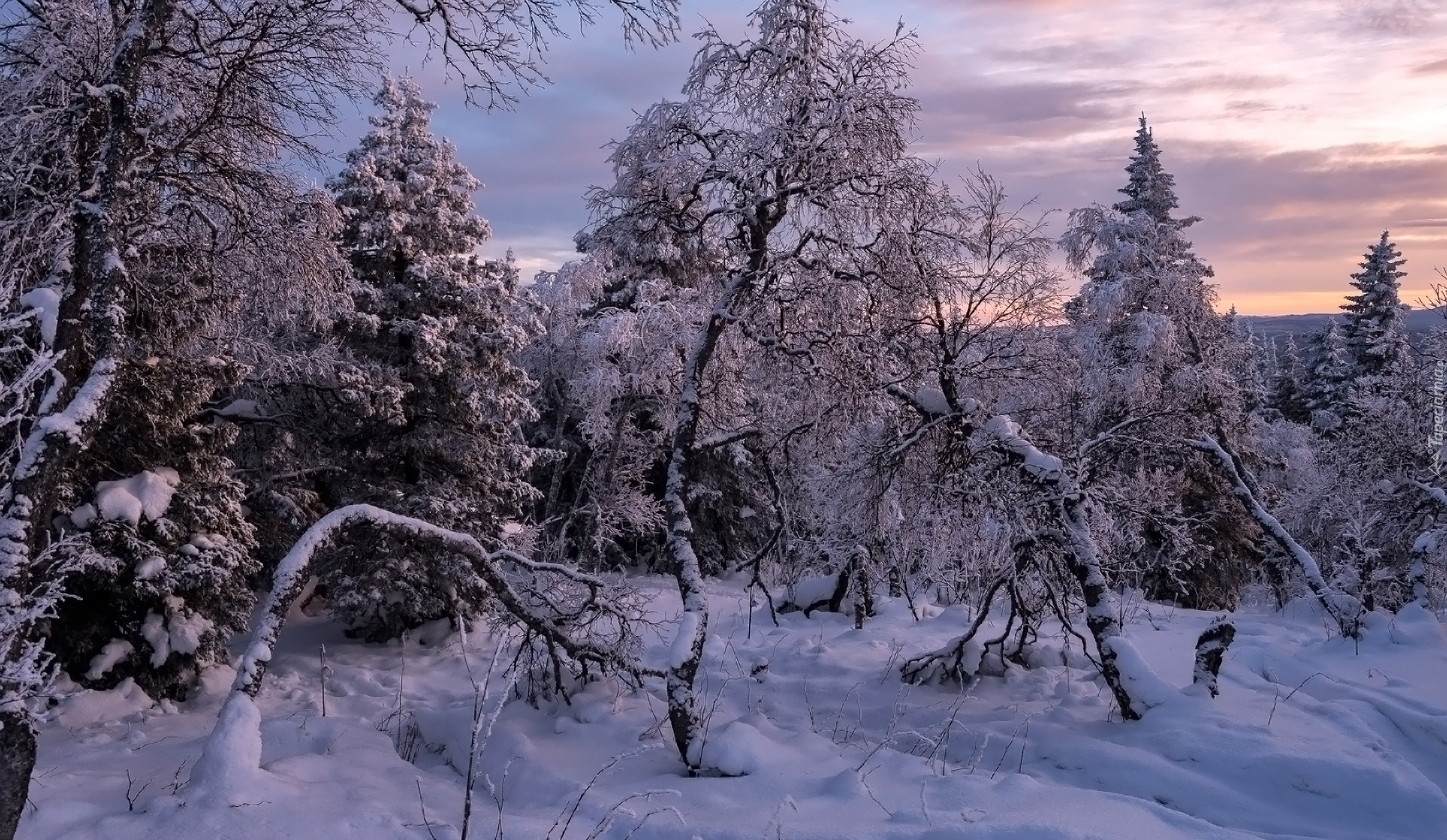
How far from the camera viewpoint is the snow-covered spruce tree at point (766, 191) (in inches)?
255

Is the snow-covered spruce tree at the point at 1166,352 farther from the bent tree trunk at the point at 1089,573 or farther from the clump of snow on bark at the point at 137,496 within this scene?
the clump of snow on bark at the point at 137,496

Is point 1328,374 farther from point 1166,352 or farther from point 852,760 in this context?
point 852,760

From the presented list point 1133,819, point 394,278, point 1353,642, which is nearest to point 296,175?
point 1133,819

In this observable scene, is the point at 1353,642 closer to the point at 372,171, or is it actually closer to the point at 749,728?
the point at 749,728

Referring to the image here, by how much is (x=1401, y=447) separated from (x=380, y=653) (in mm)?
17217

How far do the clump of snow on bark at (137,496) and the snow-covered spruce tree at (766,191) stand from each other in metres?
7.01

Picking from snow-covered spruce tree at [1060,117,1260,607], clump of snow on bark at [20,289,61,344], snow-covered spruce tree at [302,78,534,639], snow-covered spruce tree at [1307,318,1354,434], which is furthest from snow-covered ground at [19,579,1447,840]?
snow-covered spruce tree at [1307,318,1354,434]

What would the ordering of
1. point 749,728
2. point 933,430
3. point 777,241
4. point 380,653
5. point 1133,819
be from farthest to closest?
point 380,653 → point 933,430 → point 777,241 → point 749,728 → point 1133,819

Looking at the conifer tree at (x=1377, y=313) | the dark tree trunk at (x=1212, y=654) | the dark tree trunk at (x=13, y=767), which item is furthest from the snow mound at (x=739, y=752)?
the conifer tree at (x=1377, y=313)

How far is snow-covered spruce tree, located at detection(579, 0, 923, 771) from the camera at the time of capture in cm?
649

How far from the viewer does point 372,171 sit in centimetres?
1480

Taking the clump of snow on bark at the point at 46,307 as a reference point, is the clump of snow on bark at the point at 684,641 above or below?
below

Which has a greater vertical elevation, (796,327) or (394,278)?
(394,278)

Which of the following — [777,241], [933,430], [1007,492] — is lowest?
[1007,492]
